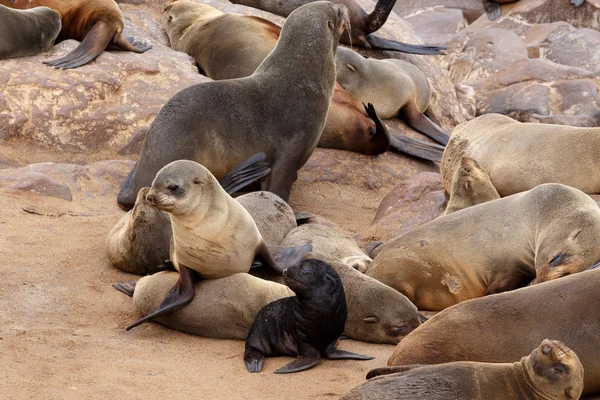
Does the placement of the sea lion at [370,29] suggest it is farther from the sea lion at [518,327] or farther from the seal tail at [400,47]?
the sea lion at [518,327]

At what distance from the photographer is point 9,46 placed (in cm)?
912

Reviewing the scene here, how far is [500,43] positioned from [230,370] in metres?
10.4

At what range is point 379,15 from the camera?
1098 cm

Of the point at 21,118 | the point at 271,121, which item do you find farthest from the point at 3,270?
the point at 21,118

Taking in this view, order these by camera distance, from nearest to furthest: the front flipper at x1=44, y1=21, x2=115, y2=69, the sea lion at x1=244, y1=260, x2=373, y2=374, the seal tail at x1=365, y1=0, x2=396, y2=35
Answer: the sea lion at x1=244, y1=260, x2=373, y2=374, the front flipper at x1=44, y1=21, x2=115, y2=69, the seal tail at x1=365, y1=0, x2=396, y2=35

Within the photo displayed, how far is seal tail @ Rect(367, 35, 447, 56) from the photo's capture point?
11.2m

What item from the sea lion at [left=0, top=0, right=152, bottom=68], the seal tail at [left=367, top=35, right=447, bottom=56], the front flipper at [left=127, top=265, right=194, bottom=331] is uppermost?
the front flipper at [left=127, top=265, right=194, bottom=331]

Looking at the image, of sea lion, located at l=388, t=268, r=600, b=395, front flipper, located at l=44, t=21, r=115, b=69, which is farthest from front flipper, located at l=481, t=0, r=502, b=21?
sea lion, located at l=388, t=268, r=600, b=395

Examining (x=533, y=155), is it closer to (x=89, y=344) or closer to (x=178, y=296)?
(x=178, y=296)

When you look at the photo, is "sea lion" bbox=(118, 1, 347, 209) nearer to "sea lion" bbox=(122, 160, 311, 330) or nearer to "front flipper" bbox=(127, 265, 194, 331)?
"sea lion" bbox=(122, 160, 311, 330)

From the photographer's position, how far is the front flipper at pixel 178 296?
495 centimetres

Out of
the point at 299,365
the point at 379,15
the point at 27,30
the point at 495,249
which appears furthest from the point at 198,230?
the point at 379,15

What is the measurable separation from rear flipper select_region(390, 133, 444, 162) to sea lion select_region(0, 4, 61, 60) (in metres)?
3.23

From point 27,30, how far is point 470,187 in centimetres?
487
